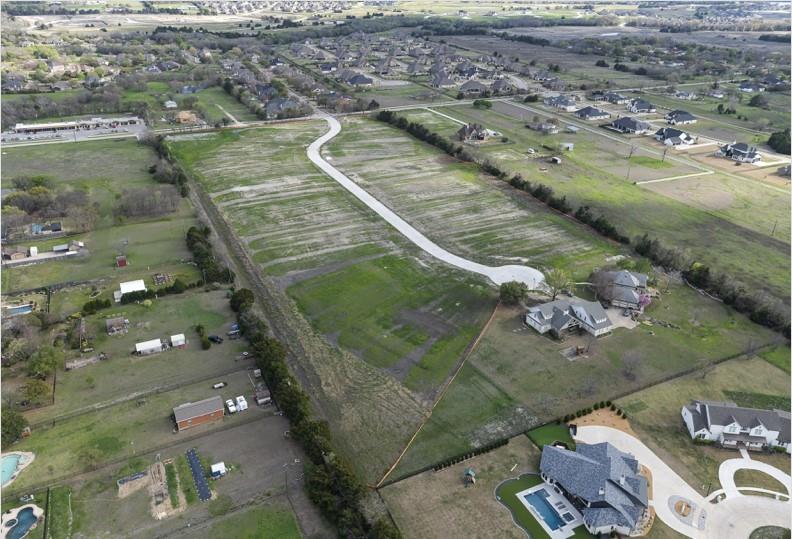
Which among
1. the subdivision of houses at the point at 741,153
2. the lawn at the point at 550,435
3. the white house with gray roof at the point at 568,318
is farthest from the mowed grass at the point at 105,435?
the subdivision of houses at the point at 741,153

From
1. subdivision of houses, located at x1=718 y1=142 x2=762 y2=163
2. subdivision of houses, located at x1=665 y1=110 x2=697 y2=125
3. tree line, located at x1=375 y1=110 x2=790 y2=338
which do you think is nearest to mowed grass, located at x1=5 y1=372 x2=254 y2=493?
tree line, located at x1=375 y1=110 x2=790 y2=338

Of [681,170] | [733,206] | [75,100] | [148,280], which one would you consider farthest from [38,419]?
[75,100]

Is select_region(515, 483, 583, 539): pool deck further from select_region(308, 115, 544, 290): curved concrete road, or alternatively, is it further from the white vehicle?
select_region(308, 115, 544, 290): curved concrete road

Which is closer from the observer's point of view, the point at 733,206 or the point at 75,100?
the point at 733,206

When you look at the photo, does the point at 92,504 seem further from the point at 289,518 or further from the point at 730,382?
the point at 730,382

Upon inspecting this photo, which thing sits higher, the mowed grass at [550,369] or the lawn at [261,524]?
the mowed grass at [550,369]

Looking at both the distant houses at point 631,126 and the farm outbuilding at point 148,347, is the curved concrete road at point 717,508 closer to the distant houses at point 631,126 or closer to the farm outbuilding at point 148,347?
the farm outbuilding at point 148,347

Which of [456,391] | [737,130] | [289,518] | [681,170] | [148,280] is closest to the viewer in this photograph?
[289,518]
